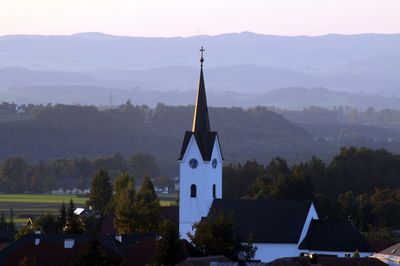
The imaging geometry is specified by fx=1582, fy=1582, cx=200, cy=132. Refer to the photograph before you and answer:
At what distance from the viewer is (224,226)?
2344 inches

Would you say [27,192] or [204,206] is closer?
[204,206]

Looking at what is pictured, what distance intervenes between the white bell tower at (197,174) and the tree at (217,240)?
345 inches

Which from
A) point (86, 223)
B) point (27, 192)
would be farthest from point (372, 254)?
point (27, 192)

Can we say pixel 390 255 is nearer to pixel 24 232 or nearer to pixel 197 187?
pixel 197 187

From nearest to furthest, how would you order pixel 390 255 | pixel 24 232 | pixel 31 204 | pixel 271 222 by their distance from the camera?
pixel 390 255
pixel 271 222
pixel 24 232
pixel 31 204

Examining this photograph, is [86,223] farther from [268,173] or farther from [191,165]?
[268,173]

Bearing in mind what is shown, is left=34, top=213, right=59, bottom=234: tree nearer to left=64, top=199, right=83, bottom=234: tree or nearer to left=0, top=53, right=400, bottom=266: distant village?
left=0, top=53, right=400, bottom=266: distant village

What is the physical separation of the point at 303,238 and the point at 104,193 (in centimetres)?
4037

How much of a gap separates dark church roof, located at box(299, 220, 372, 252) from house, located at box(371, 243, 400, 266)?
1.06m

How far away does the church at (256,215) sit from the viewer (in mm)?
66750

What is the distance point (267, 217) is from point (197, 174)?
3749mm

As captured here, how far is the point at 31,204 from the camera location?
4756 inches

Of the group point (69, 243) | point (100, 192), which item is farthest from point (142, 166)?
point (69, 243)

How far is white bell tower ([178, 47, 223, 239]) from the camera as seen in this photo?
230ft
